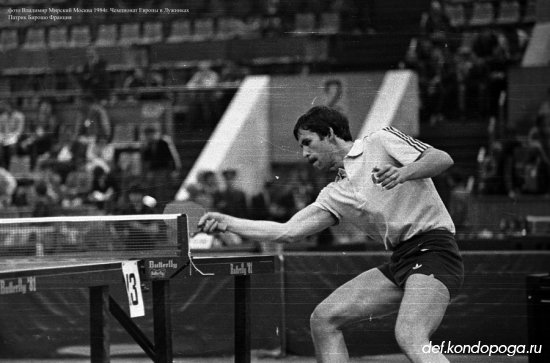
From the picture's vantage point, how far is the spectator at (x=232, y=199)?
23.9 ft

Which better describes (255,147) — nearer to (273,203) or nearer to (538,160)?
(273,203)

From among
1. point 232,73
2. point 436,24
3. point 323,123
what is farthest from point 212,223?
point 232,73

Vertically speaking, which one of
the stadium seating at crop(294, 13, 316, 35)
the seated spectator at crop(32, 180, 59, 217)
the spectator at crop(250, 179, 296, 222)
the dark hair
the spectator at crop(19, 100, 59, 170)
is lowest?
the seated spectator at crop(32, 180, 59, 217)

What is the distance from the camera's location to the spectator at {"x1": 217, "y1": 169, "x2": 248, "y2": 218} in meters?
7.29

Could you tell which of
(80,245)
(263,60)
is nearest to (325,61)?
(263,60)

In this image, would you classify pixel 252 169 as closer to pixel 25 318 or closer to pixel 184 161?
pixel 184 161

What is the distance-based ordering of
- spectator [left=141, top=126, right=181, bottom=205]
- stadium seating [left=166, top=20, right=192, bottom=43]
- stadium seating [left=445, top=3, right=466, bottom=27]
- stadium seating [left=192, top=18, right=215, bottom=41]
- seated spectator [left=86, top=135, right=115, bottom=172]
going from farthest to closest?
seated spectator [left=86, top=135, right=115, bottom=172] < stadium seating [left=445, top=3, right=466, bottom=27] < stadium seating [left=192, top=18, right=215, bottom=41] < stadium seating [left=166, top=20, right=192, bottom=43] < spectator [left=141, top=126, right=181, bottom=205]

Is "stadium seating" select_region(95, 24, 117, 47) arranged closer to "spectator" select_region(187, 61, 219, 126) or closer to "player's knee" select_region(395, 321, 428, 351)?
"spectator" select_region(187, 61, 219, 126)

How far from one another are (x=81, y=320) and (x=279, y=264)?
1.76 m

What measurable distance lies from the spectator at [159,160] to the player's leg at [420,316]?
2785 millimetres

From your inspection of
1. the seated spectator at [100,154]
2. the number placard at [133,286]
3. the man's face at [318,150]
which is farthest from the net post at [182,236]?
the seated spectator at [100,154]

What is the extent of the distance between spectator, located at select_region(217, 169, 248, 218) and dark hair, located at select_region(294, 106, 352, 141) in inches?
90.8

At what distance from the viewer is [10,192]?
8.47 meters

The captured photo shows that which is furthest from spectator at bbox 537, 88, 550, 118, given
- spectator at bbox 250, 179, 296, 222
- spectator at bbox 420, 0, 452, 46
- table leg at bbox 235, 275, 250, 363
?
table leg at bbox 235, 275, 250, 363
